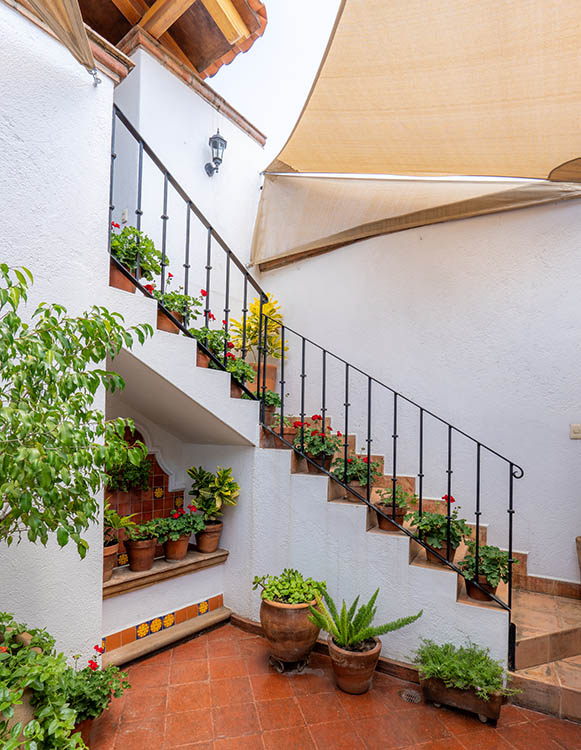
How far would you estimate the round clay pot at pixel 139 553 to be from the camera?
9.52ft

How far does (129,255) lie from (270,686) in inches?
104

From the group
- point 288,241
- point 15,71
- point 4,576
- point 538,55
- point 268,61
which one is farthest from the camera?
point 268,61

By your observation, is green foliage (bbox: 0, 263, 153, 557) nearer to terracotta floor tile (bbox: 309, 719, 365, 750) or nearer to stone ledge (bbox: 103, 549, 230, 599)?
stone ledge (bbox: 103, 549, 230, 599)

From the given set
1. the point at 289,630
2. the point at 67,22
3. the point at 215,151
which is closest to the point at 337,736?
the point at 289,630

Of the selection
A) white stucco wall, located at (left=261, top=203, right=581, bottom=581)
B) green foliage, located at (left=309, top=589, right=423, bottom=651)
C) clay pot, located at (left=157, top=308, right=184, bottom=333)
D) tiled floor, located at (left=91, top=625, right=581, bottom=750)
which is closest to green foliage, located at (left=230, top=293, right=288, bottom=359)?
white stucco wall, located at (left=261, top=203, right=581, bottom=581)

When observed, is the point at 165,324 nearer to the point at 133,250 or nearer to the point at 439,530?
the point at 133,250

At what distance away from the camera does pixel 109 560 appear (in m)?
2.75

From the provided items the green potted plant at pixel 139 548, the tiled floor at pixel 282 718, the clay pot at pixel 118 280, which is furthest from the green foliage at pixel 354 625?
the clay pot at pixel 118 280

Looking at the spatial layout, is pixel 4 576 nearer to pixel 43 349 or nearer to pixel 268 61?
pixel 43 349

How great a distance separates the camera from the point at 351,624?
254 cm

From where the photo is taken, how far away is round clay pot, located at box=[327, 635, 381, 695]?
7.90ft

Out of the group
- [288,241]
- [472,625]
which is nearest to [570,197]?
[288,241]

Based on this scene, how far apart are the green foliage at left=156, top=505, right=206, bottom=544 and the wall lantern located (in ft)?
10.9

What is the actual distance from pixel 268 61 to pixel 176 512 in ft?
16.6
